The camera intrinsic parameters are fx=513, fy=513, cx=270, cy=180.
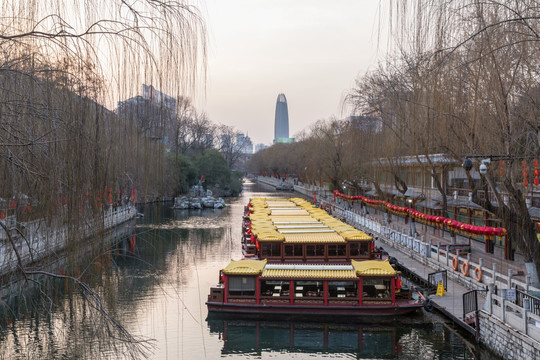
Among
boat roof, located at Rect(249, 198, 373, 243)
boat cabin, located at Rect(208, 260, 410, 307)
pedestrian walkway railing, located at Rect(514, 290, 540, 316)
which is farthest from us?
boat roof, located at Rect(249, 198, 373, 243)

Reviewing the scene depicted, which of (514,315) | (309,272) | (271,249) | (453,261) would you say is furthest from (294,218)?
(514,315)

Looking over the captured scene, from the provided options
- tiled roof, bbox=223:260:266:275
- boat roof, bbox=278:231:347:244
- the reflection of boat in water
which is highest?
boat roof, bbox=278:231:347:244

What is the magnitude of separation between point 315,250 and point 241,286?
5.09 m

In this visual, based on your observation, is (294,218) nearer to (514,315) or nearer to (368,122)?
(368,122)

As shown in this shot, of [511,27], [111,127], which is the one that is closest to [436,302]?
[511,27]

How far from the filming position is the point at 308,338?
13.8 metres

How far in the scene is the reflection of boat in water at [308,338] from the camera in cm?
1309

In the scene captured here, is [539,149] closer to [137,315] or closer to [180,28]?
[180,28]

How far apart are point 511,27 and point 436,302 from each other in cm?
1000

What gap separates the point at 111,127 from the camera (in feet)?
15.4

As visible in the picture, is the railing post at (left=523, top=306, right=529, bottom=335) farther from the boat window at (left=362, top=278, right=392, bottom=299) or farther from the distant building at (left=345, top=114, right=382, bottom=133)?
the distant building at (left=345, top=114, right=382, bottom=133)

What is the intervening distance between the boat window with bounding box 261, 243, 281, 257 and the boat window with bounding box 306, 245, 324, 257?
1.13 metres

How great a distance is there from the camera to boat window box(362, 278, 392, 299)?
15.4 meters

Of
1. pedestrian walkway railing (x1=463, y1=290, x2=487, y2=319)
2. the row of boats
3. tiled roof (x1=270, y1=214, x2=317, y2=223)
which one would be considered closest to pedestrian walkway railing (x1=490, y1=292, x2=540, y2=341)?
pedestrian walkway railing (x1=463, y1=290, x2=487, y2=319)
